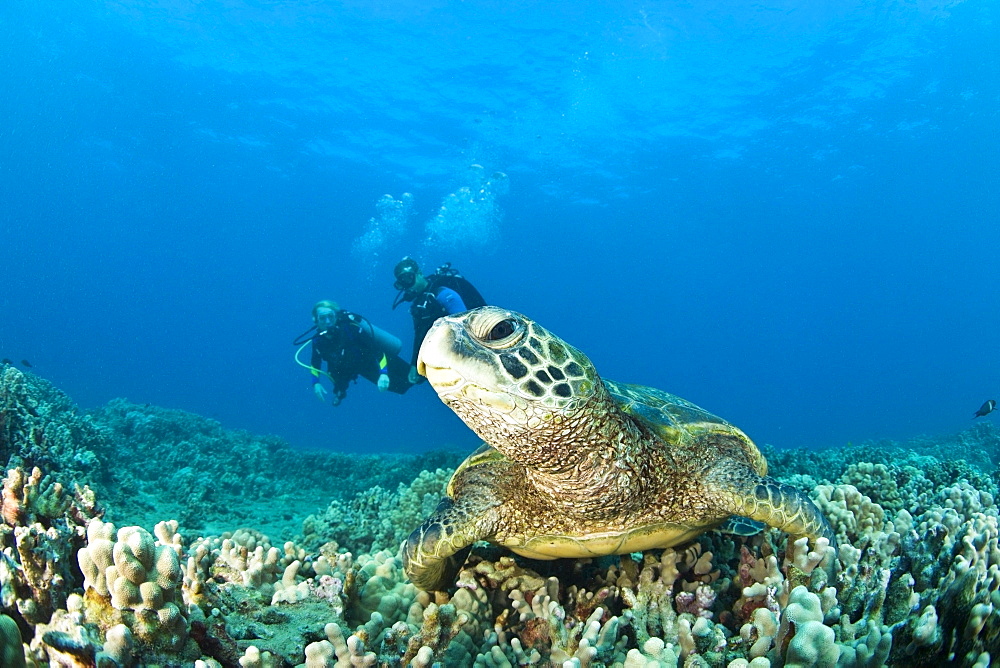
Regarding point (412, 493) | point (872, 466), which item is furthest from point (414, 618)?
point (872, 466)

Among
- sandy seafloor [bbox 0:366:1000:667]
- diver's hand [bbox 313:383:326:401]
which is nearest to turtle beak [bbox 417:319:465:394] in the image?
sandy seafloor [bbox 0:366:1000:667]

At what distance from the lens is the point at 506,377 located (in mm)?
1995

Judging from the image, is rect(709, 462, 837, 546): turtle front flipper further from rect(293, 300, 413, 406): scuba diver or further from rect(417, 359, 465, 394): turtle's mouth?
rect(293, 300, 413, 406): scuba diver

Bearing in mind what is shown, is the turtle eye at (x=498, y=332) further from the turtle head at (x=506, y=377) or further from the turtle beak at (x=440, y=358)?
the turtle beak at (x=440, y=358)

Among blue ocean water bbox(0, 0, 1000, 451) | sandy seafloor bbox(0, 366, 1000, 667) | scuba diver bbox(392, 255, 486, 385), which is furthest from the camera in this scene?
blue ocean water bbox(0, 0, 1000, 451)

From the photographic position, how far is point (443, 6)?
92.9 ft

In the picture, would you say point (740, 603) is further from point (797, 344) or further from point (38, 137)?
point (797, 344)

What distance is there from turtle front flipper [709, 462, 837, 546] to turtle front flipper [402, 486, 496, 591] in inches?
51.0

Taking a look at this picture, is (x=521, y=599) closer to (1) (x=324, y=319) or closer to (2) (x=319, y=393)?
(2) (x=319, y=393)

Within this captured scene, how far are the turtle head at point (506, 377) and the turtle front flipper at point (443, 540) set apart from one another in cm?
65


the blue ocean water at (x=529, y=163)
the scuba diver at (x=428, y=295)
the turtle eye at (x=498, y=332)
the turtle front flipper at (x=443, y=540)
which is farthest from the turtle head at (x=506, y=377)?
the blue ocean water at (x=529, y=163)

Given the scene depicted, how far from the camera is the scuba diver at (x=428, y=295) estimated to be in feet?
30.3

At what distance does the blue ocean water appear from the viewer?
30.2 m

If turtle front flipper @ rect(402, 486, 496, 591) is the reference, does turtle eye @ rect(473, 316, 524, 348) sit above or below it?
above
